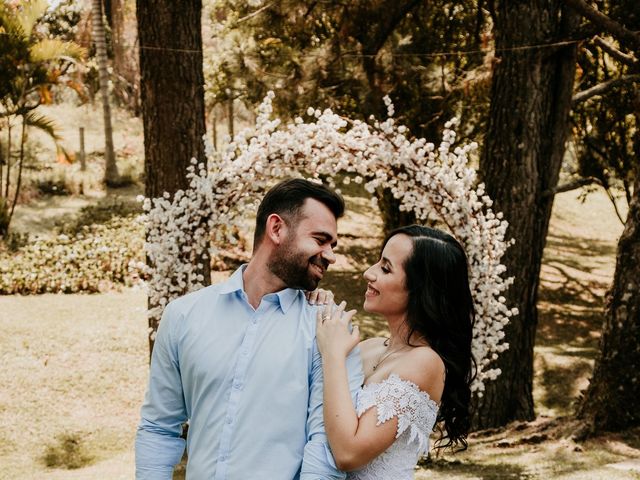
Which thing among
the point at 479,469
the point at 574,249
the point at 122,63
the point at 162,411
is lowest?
the point at 574,249

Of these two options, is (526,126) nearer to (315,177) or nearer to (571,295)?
(315,177)

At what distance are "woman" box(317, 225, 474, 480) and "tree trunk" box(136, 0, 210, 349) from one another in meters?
3.89

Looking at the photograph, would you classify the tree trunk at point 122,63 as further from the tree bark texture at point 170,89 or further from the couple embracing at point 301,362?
the couple embracing at point 301,362

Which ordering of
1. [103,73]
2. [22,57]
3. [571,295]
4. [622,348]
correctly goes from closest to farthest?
1. [622,348]
2. [22,57]
3. [571,295]
4. [103,73]

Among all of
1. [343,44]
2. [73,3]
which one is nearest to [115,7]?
[73,3]

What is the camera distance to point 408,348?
2.67 meters

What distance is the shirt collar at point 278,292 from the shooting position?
2.46 meters

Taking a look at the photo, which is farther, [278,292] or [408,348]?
[408,348]

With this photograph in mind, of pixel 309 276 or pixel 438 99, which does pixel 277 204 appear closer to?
pixel 309 276

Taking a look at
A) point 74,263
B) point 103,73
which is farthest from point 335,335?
point 103,73

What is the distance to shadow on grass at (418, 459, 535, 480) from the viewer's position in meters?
5.54

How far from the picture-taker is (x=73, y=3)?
87.4 feet

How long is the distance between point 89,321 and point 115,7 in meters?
15.7

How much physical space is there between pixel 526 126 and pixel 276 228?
5.38 meters
